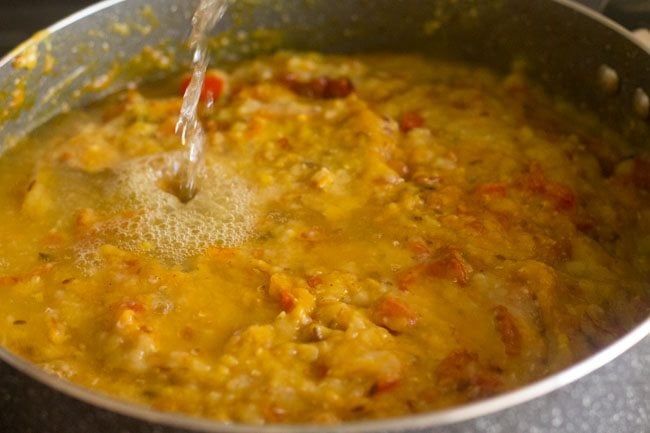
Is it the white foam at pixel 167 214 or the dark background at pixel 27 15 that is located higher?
the dark background at pixel 27 15

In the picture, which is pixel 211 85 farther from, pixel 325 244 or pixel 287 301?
pixel 287 301

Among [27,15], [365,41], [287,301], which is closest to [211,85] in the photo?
[365,41]

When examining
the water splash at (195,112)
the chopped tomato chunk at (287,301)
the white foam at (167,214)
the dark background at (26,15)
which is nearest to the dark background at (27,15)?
the dark background at (26,15)

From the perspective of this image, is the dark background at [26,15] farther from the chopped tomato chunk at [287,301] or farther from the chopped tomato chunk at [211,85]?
the chopped tomato chunk at [287,301]

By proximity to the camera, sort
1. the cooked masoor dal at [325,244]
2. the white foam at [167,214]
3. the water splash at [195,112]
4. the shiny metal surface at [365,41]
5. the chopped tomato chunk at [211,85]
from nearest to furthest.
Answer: the cooked masoor dal at [325,244], the white foam at [167,214], the water splash at [195,112], the shiny metal surface at [365,41], the chopped tomato chunk at [211,85]

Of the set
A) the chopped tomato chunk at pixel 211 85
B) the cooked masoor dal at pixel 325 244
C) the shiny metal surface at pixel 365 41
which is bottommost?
the cooked masoor dal at pixel 325 244

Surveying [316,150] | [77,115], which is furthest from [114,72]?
[316,150]

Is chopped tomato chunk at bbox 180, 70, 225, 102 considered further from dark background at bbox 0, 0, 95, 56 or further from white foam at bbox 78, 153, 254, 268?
dark background at bbox 0, 0, 95, 56

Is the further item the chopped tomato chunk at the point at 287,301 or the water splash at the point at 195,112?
the water splash at the point at 195,112

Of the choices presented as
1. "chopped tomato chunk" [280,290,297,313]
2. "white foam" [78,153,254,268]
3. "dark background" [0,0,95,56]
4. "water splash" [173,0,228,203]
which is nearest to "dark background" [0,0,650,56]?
"dark background" [0,0,95,56]
